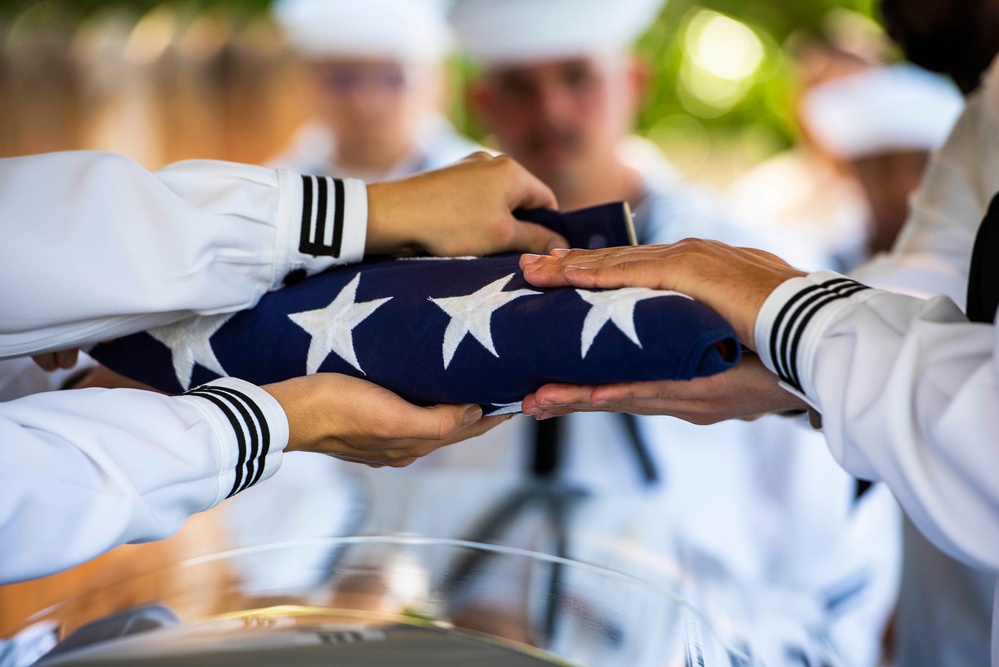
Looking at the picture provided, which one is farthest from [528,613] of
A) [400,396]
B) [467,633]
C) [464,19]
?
[464,19]

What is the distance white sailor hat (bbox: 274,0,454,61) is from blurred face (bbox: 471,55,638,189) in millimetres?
487

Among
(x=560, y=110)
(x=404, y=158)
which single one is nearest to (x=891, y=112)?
(x=560, y=110)

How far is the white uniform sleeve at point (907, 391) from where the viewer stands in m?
0.49

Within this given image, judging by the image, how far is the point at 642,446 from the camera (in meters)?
1.43

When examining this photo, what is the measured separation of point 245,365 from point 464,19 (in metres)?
1.37

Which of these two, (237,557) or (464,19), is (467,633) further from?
(464,19)

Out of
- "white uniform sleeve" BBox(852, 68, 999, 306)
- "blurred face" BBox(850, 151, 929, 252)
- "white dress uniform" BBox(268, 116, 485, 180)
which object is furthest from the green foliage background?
"white uniform sleeve" BBox(852, 68, 999, 306)

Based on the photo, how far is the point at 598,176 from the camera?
75.3 inches

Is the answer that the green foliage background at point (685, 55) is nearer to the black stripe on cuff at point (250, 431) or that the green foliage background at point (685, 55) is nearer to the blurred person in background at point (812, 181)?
the blurred person in background at point (812, 181)

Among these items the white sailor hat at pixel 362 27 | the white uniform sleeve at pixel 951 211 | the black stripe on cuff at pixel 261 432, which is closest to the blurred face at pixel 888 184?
the white sailor hat at pixel 362 27

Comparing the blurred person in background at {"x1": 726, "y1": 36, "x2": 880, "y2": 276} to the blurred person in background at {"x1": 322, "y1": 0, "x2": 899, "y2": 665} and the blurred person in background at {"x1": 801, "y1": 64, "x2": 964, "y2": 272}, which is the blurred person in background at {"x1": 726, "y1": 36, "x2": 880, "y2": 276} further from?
the blurred person in background at {"x1": 322, "y1": 0, "x2": 899, "y2": 665}

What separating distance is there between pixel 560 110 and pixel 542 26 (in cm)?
17

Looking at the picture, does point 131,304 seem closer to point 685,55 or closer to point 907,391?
point 907,391

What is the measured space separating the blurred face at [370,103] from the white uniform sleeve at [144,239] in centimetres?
179
